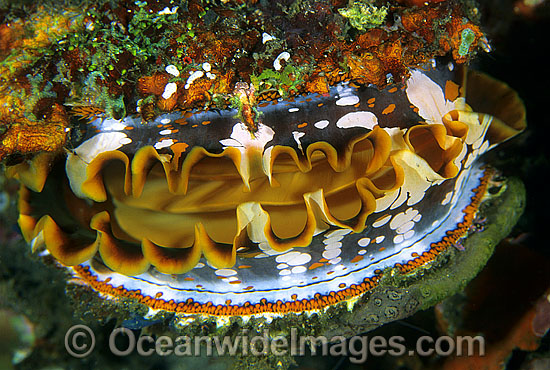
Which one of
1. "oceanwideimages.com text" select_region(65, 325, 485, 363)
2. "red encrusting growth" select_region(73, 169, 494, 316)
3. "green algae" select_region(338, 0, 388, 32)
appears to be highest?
→ "green algae" select_region(338, 0, 388, 32)

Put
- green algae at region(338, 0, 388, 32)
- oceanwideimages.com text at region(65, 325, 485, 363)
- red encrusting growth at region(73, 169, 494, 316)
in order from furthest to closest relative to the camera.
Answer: oceanwideimages.com text at region(65, 325, 485, 363)
red encrusting growth at region(73, 169, 494, 316)
green algae at region(338, 0, 388, 32)

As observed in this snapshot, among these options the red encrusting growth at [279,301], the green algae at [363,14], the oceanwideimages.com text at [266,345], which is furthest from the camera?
the oceanwideimages.com text at [266,345]

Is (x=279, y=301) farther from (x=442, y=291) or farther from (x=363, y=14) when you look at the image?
(x=363, y=14)

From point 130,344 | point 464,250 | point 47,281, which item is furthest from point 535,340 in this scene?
point 47,281

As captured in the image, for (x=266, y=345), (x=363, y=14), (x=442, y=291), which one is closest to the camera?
(x=363, y=14)

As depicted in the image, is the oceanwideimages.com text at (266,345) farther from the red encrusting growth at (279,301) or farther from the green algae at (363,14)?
the green algae at (363,14)

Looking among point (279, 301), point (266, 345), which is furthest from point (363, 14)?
point (266, 345)

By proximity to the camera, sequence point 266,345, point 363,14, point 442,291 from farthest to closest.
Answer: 1. point 266,345
2. point 442,291
3. point 363,14

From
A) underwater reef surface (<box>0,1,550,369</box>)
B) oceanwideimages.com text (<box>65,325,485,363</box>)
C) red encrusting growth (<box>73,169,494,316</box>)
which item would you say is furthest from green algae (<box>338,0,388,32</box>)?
oceanwideimages.com text (<box>65,325,485,363</box>)

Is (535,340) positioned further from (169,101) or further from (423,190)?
(169,101)

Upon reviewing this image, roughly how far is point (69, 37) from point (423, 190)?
215cm

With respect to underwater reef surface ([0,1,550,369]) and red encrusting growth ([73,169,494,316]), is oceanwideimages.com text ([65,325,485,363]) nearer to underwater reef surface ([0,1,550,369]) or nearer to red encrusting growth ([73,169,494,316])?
underwater reef surface ([0,1,550,369])

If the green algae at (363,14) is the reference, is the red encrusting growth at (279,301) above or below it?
below

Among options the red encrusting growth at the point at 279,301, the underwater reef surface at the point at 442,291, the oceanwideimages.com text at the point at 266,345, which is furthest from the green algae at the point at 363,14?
the oceanwideimages.com text at the point at 266,345
